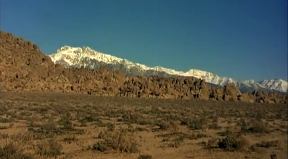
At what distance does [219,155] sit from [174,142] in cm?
328

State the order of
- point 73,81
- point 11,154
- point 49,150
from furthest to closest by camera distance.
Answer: point 73,81 < point 49,150 < point 11,154

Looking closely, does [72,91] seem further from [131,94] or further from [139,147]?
[139,147]

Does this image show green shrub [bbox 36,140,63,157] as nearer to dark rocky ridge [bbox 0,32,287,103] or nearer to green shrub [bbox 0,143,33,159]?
green shrub [bbox 0,143,33,159]

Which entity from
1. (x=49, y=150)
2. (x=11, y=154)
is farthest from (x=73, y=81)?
(x=11, y=154)

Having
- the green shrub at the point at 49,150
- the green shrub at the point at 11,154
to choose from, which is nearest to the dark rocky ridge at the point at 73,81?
the green shrub at the point at 49,150

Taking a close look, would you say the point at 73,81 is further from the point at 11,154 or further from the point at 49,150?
the point at 11,154

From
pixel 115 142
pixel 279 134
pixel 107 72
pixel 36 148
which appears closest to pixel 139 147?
pixel 115 142

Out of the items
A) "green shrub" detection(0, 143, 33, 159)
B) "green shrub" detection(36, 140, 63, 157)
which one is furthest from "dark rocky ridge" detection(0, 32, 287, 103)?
"green shrub" detection(0, 143, 33, 159)

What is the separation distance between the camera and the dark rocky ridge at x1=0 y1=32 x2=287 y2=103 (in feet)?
293

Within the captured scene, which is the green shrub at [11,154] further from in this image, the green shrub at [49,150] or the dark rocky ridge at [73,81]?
the dark rocky ridge at [73,81]

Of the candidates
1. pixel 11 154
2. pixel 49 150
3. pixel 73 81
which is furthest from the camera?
pixel 73 81

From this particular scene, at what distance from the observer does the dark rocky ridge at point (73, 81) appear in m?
89.2

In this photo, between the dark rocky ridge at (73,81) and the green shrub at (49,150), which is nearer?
the green shrub at (49,150)

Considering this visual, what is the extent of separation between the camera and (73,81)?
328 feet
